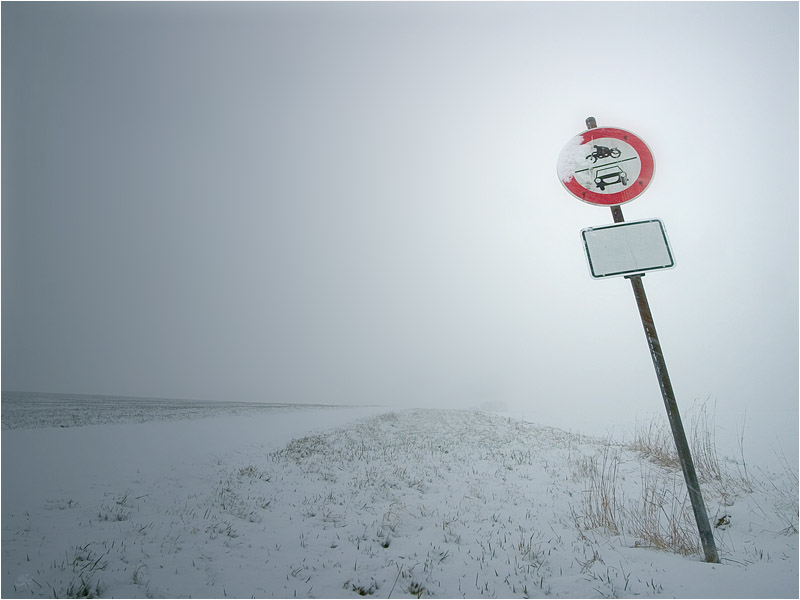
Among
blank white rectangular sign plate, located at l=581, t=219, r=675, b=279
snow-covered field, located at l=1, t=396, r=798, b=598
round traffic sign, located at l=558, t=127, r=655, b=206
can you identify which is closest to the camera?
snow-covered field, located at l=1, t=396, r=798, b=598

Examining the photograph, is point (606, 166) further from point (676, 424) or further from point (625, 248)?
point (676, 424)

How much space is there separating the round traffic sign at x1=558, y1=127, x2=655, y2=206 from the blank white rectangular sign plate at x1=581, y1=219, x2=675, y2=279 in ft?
1.70

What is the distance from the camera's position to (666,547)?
354 centimetres

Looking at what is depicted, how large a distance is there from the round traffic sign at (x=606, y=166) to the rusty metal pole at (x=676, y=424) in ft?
0.75

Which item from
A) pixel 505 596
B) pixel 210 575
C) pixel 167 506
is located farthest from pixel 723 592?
pixel 167 506

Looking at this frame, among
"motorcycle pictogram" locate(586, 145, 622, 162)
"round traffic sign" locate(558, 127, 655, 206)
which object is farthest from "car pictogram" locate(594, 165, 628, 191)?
"motorcycle pictogram" locate(586, 145, 622, 162)

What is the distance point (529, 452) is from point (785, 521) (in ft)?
18.1

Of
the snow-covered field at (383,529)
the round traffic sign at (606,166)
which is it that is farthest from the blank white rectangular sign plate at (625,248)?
the snow-covered field at (383,529)

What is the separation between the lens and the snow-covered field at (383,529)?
10.2ft

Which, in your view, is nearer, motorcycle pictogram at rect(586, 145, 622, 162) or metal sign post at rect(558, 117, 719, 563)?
metal sign post at rect(558, 117, 719, 563)

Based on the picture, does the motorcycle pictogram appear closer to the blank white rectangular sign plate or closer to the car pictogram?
the car pictogram

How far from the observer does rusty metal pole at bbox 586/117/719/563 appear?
319 centimetres

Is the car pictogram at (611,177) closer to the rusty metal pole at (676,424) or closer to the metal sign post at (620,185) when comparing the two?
the metal sign post at (620,185)

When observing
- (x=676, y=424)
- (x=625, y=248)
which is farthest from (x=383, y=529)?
(x=625, y=248)
